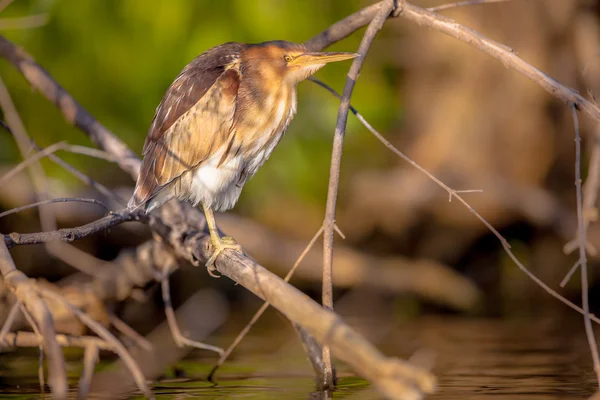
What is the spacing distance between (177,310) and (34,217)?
1.17 meters

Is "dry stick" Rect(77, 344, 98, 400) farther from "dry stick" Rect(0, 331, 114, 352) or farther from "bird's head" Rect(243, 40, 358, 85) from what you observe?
"bird's head" Rect(243, 40, 358, 85)

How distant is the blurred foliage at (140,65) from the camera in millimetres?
6629

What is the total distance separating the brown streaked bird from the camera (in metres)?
3.80

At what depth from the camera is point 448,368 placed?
4.24 m

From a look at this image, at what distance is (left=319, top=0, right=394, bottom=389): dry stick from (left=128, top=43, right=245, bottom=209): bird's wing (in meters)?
0.74

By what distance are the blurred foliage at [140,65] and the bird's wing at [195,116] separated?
274cm

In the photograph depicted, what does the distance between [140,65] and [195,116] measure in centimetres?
303

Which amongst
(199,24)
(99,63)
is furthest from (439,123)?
(99,63)

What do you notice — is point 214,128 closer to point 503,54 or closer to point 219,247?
point 219,247

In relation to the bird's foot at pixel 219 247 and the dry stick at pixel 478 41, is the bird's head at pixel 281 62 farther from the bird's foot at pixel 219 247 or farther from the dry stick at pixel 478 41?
the bird's foot at pixel 219 247

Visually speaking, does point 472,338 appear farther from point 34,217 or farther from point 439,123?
point 34,217

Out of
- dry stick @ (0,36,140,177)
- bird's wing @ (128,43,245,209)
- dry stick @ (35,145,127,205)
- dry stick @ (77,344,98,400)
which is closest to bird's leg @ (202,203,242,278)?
A: bird's wing @ (128,43,245,209)

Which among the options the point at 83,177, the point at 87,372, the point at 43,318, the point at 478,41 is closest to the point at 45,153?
the point at 83,177

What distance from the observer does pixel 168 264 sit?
4344 mm
